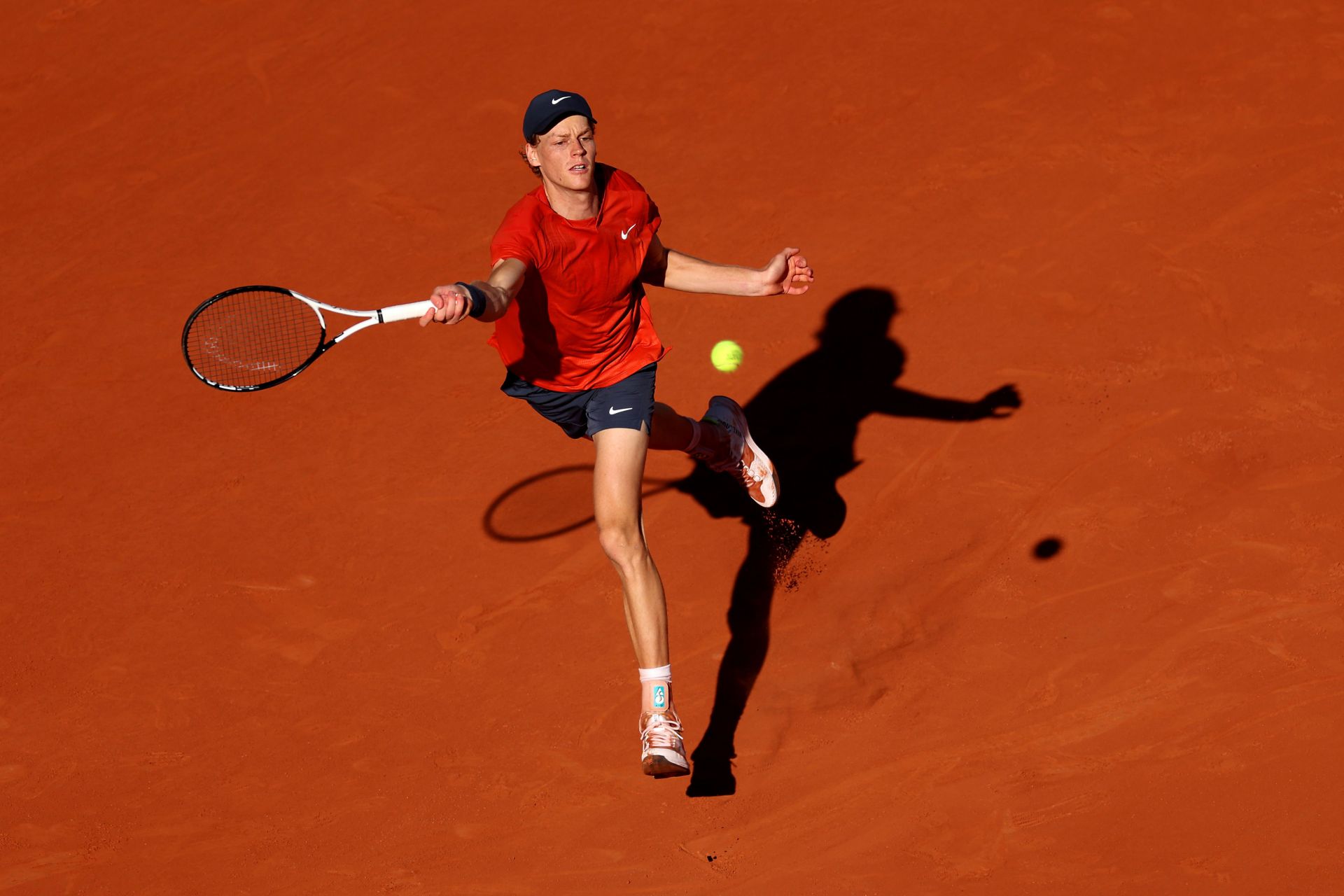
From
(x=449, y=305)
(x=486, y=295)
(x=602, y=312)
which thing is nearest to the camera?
(x=449, y=305)

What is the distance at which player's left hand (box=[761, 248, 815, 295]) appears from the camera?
5062 mm

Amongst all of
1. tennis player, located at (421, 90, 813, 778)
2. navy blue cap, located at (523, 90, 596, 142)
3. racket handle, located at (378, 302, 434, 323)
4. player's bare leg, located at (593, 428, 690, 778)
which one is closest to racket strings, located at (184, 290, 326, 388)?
racket handle, located at (378, 302, 434, 323)

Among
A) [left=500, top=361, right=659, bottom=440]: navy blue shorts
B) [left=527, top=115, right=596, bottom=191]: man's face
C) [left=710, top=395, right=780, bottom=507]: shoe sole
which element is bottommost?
[left=710, top=395, right=780, bottom=507]: shoe sole

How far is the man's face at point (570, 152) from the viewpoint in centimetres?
475

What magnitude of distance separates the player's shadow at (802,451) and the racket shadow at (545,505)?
0.49 m

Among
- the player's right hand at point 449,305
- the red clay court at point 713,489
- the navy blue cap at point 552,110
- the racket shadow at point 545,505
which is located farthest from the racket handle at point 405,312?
the racket shadow at point 545,505

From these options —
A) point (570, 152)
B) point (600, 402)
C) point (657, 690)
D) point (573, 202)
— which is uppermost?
point (570, 152)

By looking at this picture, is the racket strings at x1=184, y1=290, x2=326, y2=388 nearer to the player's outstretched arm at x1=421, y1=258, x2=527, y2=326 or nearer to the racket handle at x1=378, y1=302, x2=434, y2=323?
the racket handle at x1=378, y1=302, x2=434, y2=323

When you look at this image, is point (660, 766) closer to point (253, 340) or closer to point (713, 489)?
point (713, 489)

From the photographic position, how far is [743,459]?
6121 mm

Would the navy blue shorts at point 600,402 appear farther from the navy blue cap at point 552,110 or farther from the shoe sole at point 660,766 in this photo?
the shoe sole at point 660,766

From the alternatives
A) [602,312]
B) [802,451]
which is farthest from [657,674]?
[802,451]

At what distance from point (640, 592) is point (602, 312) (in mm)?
1130

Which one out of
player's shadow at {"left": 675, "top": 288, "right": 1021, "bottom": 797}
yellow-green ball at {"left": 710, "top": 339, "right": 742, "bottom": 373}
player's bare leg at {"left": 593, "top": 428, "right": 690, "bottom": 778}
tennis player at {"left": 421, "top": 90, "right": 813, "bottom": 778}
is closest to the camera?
player's bare leg at {"left": 593, "top": 428, "right": 690, "bottom": 778}
